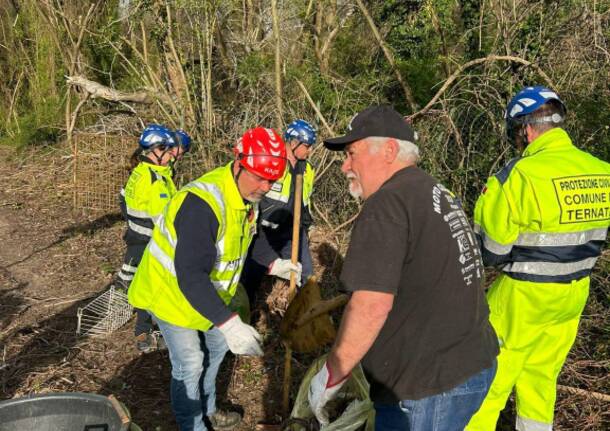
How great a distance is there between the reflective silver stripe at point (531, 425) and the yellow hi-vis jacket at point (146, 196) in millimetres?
3074

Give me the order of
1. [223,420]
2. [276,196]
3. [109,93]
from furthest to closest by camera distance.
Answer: [109,93] < [276,196] < [223,420]

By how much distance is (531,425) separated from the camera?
122 inches

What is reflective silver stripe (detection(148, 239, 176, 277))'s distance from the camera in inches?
106

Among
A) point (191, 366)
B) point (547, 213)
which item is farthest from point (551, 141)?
point (191, 366)

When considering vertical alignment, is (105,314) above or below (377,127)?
below

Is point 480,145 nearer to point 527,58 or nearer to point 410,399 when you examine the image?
point 527,58

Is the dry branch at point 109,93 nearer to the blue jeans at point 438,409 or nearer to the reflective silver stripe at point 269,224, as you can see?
the reflective silver stripe at point 269,224

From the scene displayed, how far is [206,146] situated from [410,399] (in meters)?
5.53

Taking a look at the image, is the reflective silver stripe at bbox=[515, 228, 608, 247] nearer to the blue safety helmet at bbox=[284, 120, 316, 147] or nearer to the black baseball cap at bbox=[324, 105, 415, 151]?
the black baseball cap at bbox=[324, 105, 415, 151]

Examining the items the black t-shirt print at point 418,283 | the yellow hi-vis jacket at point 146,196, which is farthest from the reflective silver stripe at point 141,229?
the black t-shirt print at point 418,283

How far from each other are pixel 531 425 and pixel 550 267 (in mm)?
1025

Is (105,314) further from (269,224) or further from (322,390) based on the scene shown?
(322,390)

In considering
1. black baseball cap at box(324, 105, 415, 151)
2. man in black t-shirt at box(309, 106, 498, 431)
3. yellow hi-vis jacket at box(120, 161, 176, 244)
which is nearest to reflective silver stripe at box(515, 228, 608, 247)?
man in black t-shirt at box(309, 106, 498, 431)

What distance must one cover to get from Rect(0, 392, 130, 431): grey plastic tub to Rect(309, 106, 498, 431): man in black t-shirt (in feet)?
2.65
